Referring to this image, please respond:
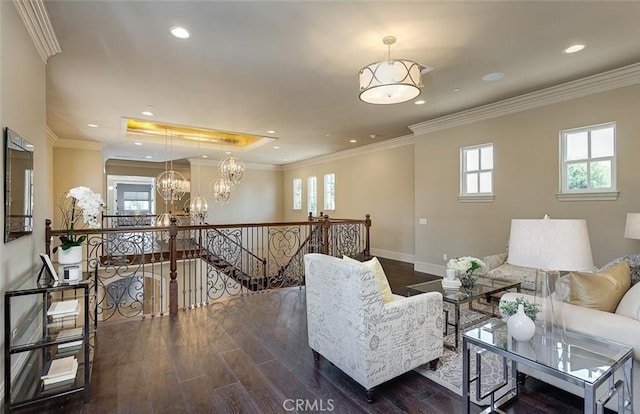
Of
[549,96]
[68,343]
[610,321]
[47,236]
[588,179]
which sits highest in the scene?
[549,96]

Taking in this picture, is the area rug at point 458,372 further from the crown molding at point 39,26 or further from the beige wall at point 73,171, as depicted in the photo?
the beige wall at point 73,171

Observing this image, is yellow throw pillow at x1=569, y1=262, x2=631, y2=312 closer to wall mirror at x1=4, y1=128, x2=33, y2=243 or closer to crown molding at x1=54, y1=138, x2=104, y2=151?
wall mirror at x1=4, y1=128, x2=33, y2=243

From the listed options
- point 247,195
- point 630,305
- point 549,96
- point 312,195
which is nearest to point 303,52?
point 630,305

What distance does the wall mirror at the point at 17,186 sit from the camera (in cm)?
213

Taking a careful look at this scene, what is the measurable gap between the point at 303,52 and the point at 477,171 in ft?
12.5

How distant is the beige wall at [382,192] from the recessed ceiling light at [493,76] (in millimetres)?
3232

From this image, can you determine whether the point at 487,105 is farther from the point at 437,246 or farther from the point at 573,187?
the point at 437,246

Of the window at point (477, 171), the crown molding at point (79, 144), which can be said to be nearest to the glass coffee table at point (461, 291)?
the window at point (477, 171)

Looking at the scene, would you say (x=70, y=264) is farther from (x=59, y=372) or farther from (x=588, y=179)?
(x=588, y=179)

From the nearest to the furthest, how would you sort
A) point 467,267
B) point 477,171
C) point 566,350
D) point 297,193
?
point 566,350, point 467,267, point 477,171, point 297,193

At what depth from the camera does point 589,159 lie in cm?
415

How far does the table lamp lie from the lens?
5.36ft

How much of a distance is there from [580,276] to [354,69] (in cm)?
289

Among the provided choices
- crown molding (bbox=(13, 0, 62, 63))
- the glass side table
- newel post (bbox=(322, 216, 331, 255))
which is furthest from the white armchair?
newel post (bbox=(322, 216, 331, 255))
